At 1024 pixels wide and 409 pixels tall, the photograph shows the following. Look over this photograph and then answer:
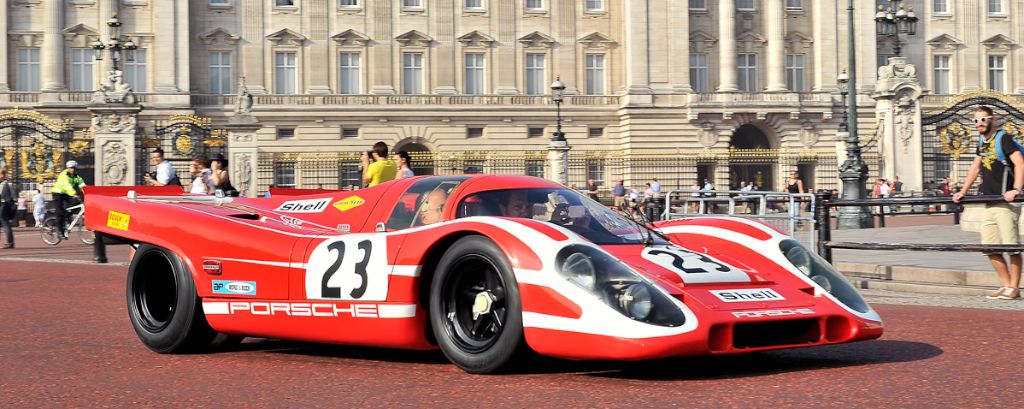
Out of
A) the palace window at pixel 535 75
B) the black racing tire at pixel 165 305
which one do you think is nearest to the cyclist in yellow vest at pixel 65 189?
the black racing tire at pixel 165 305

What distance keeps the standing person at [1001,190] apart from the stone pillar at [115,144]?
24.1m

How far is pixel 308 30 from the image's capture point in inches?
2128

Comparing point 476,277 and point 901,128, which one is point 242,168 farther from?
point 476,277

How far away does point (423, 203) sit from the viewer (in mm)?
7207

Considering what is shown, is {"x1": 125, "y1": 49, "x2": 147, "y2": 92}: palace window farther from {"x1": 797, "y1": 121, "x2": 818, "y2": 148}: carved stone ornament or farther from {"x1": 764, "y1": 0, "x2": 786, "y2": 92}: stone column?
{"x1": 797, "y1": 121, "x2": 818, "y2": 148}: carved stone ornament

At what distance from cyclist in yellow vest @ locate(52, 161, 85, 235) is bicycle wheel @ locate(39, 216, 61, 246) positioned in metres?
0.50

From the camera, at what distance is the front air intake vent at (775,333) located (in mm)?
6090

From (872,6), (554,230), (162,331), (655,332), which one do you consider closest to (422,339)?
(554,230)

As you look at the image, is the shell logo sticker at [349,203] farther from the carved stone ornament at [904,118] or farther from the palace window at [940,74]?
the palace window at [940,74]

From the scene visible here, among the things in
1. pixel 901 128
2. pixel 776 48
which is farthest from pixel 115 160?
pixel 776 48

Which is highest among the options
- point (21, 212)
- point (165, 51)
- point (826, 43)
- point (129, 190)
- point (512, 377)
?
point (826, 43)

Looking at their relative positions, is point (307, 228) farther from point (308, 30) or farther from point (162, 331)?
point (308, 30)

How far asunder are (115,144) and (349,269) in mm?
26770

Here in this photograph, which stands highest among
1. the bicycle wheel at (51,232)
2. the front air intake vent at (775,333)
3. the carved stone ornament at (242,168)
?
the carved stone ornament at (242,168)
